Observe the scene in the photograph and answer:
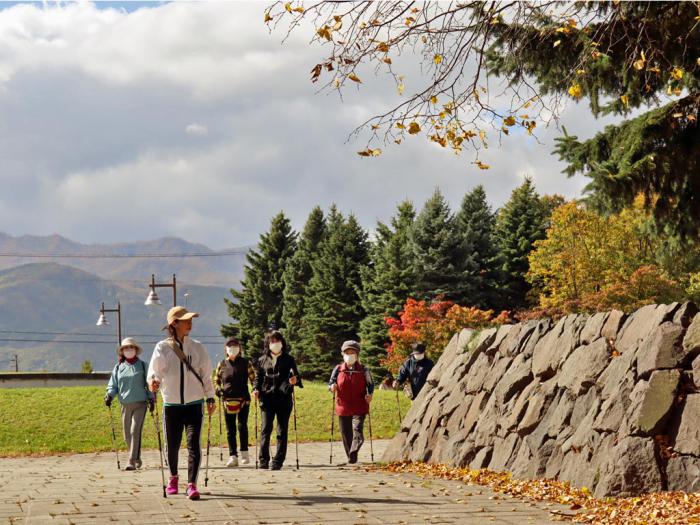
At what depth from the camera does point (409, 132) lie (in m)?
9.63

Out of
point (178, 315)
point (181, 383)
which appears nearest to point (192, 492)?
point (181, 383)

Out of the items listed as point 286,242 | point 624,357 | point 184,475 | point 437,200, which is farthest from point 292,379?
point 286,242

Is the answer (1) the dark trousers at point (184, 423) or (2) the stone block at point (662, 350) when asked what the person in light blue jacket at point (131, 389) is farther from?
(2) the stone block at point (662, 350)

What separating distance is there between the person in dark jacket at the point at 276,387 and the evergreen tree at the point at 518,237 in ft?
132

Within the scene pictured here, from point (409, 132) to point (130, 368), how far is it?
277 inches

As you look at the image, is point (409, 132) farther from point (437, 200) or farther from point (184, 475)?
point (437, 200)

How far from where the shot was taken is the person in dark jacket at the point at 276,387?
1413cm

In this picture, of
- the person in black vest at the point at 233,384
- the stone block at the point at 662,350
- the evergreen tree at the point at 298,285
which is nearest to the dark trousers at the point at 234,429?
the person in black vest at the point at 233,384

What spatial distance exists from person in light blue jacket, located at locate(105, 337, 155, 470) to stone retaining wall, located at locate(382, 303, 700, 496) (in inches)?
157

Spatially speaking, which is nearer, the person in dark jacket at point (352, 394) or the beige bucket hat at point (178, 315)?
the beige bucket hat at point (178, 315)

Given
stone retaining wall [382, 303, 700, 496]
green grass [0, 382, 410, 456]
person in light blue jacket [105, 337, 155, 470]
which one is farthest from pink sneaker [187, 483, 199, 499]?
green grass [0, 382, 410, 456]

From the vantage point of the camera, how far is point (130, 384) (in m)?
14.5

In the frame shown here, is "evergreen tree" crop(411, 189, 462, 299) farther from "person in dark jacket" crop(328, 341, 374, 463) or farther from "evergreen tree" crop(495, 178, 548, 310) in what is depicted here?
"person in dark jacket" crop(328, 341, 374, 463)

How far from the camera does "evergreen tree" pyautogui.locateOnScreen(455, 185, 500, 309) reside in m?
51.5
